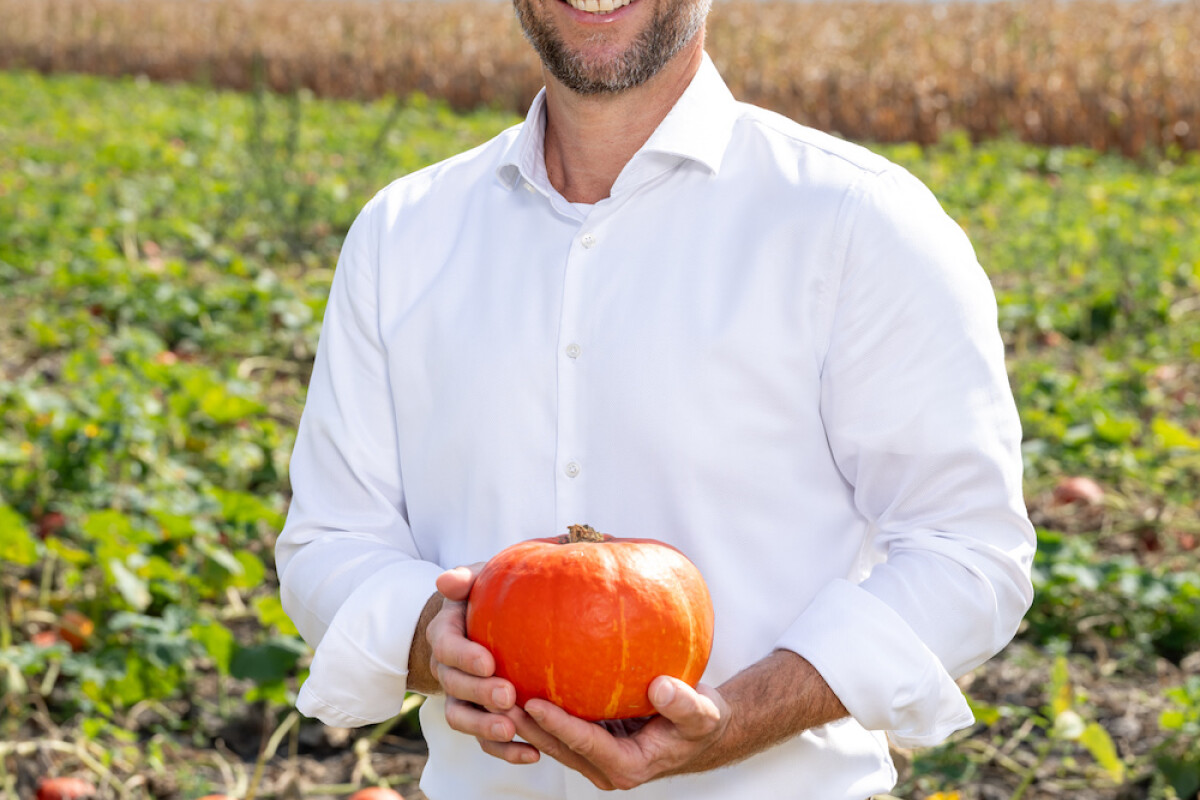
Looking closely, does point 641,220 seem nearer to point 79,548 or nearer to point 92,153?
point 79,548

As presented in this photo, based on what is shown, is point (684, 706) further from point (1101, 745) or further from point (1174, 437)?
point (1174, 437)

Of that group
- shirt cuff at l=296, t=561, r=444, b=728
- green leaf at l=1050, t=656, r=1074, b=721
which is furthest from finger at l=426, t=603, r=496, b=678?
green leaf at l=1050, t=656, r=1074, b=721

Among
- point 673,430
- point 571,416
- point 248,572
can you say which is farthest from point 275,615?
point 673,430

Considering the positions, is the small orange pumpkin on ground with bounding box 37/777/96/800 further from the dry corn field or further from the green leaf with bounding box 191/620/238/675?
the dry corn field

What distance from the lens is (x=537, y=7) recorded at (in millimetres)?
1785

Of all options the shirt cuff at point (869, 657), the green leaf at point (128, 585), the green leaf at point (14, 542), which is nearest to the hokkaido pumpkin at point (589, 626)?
the shirt cuff at point (869, 657)

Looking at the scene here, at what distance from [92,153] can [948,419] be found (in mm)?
9667

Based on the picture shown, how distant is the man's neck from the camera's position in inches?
71.6

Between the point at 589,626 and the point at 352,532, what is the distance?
0.55m

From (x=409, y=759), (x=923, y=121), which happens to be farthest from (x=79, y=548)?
(x=923, y=121)

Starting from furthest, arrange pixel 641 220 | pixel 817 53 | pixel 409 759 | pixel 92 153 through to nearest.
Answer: pixel 817 53 → pixel 92 153 → pixel 409 759 → pixel 641 220

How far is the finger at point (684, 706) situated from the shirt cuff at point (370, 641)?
1.36ft

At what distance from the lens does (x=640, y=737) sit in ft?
4.67

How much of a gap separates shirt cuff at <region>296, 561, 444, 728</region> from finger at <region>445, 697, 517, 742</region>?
0.76ft
